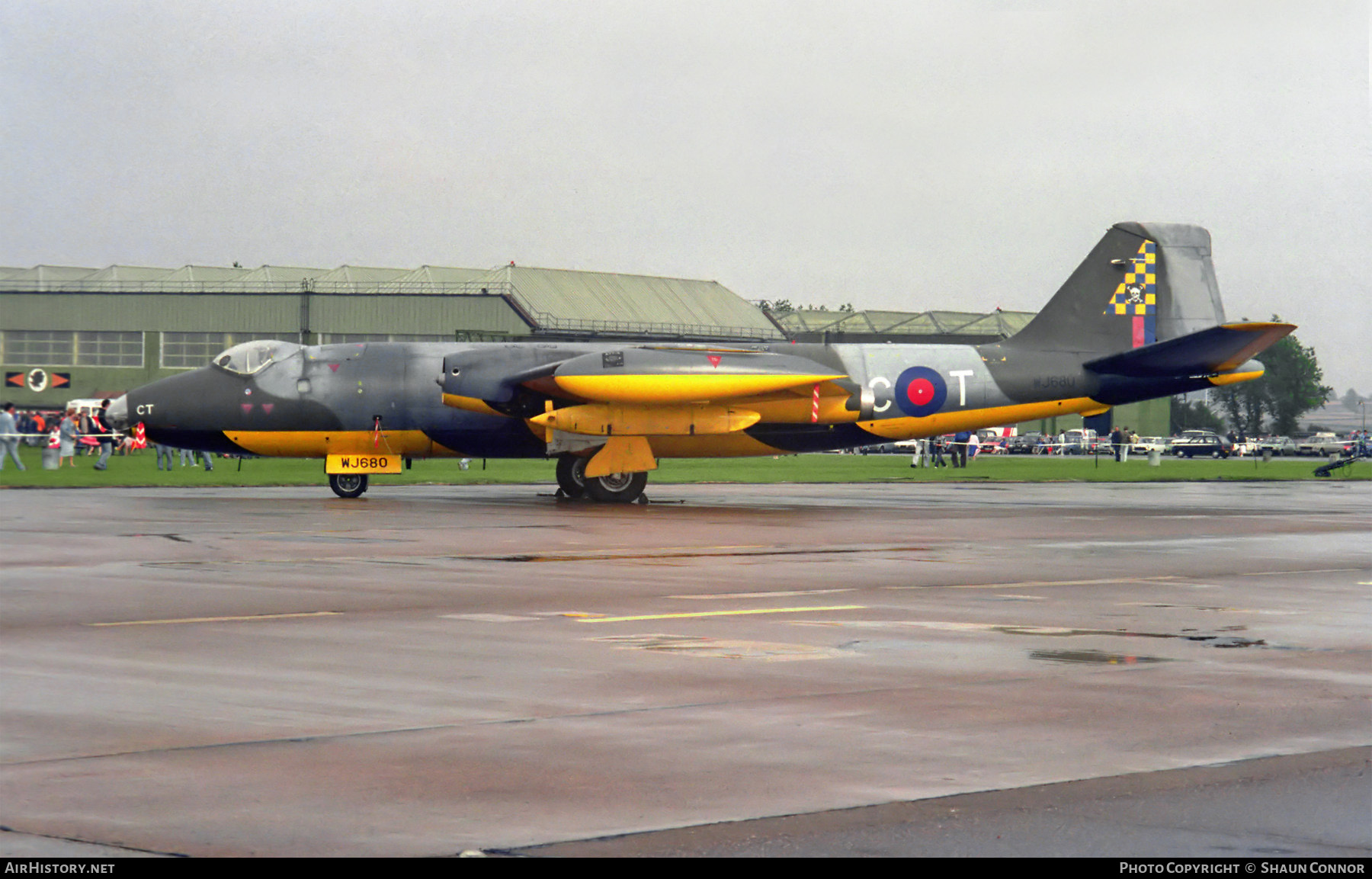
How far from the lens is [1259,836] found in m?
5.96

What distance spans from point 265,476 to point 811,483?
55.6ft

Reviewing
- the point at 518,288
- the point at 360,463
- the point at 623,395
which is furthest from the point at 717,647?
the point at 518,288

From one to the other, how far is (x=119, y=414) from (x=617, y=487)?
11.3 metres

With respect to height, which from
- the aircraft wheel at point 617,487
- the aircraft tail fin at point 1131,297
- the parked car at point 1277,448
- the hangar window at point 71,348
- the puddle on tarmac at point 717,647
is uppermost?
the hangar window at point 71,348

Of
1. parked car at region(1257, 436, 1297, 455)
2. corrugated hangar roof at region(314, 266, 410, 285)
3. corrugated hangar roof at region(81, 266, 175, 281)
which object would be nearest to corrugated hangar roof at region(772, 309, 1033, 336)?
parked car at region(1257, 436, 1297, 455)

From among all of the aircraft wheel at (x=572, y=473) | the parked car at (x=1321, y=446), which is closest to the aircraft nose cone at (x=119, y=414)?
the aircraft wheel at (x=572, y=473)

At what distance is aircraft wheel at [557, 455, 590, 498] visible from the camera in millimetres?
32938

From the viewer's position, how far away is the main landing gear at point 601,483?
107ft

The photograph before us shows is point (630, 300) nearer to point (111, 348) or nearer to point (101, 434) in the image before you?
point (111, 348)

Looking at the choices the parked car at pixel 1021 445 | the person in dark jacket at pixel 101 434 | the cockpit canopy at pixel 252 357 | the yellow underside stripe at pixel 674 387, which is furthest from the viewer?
the parked car at pixel 1021 445

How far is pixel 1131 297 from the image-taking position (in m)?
35.6

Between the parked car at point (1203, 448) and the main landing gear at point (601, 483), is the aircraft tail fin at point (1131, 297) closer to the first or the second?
the main landing gear at point (601, 483)

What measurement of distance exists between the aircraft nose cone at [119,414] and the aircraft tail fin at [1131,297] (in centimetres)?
2035

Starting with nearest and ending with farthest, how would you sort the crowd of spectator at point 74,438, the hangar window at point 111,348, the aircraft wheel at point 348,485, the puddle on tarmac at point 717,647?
the puddle on tarmac at point 717,647 → the aircraft wheel at point 348,485 → the crowd of spectator at point 74,438 → the hangar window at point 111,348
